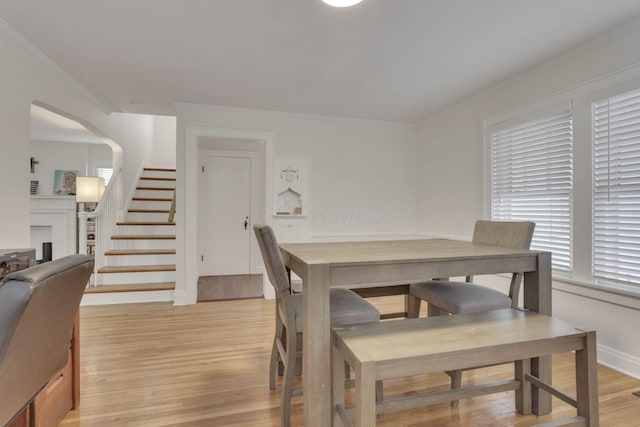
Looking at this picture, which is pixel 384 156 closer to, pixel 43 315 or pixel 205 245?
pixel 205 245

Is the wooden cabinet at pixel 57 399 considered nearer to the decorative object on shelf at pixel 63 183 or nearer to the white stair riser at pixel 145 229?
the white stair riser at pixel 145 229

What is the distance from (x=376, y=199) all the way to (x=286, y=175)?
1.32 meters

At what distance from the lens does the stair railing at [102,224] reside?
3895 mm

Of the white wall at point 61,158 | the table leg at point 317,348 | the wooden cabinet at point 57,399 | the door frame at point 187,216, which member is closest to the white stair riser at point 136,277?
the door frame at point 187,216

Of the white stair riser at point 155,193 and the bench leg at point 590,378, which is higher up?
the white stair riser at point 155,193

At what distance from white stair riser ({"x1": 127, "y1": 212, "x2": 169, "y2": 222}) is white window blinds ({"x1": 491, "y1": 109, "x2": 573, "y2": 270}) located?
4.75m

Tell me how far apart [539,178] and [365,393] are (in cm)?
263

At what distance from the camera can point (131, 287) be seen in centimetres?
391

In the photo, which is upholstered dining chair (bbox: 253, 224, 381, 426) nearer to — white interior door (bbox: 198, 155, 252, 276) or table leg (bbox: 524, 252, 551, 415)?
table leg (bbox: 524, 252, 551, 415)

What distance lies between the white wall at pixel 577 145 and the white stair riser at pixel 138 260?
12.5 ft

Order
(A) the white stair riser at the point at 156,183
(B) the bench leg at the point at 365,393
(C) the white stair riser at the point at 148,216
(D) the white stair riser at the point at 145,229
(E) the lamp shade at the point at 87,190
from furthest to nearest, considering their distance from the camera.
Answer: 1. (A) the white stair riser at the point at 156,183
2. (C) the white stair riser at the point at 148,216
3. (D) the white stair riser at the point at 145,229
4. (E) the lamp shade at the point at 87,190
5. (B) the bench leg at the point at 365,393

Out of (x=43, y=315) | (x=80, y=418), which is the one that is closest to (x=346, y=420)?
(x=43, y=315)

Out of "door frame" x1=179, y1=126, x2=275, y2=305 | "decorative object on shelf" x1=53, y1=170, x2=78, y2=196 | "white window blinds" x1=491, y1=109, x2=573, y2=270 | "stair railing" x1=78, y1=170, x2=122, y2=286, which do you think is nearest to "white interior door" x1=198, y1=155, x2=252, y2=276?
"stair railing" x1=78, y1=170, x2=122, y2=286

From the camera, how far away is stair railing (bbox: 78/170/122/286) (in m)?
3.89
